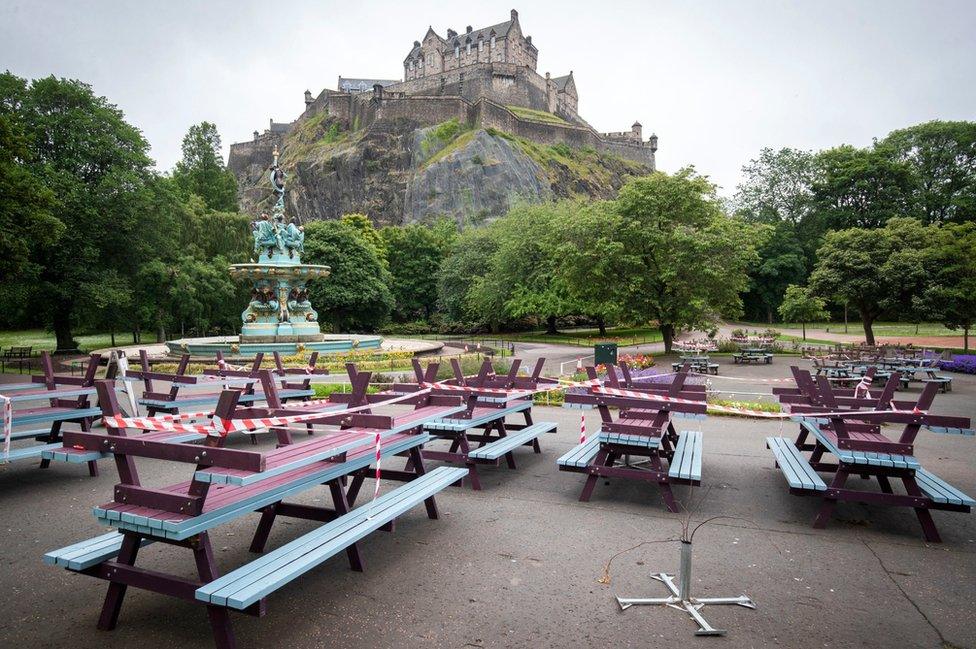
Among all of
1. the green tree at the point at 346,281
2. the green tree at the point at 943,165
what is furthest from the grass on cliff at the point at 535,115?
the green tree at the point at 346,281

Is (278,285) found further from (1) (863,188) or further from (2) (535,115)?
(2) (535,115)

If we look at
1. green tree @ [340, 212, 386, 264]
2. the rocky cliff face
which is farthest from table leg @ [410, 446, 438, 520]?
the rocky cliff face

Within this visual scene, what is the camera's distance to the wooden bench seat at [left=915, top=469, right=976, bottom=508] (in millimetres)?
4812

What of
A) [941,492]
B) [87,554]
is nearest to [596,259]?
[941,492]

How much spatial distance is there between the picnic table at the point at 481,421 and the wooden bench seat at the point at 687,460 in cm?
187

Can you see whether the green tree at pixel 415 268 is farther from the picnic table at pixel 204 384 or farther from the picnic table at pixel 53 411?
the picnic table at pixel 53 411

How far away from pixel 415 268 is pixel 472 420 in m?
49.7

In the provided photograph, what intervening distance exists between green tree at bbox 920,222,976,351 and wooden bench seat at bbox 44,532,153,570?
2941cm

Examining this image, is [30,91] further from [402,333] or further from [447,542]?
[447,542]

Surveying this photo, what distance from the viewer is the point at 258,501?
384 cm

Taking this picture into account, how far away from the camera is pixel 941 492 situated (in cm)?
507

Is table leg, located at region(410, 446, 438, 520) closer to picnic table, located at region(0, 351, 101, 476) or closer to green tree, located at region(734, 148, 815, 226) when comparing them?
picnic table, located at region(0, 351, 101, 476)

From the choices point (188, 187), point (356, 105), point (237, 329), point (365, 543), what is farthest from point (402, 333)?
point (356, 105)

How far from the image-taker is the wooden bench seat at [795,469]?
530 cm
